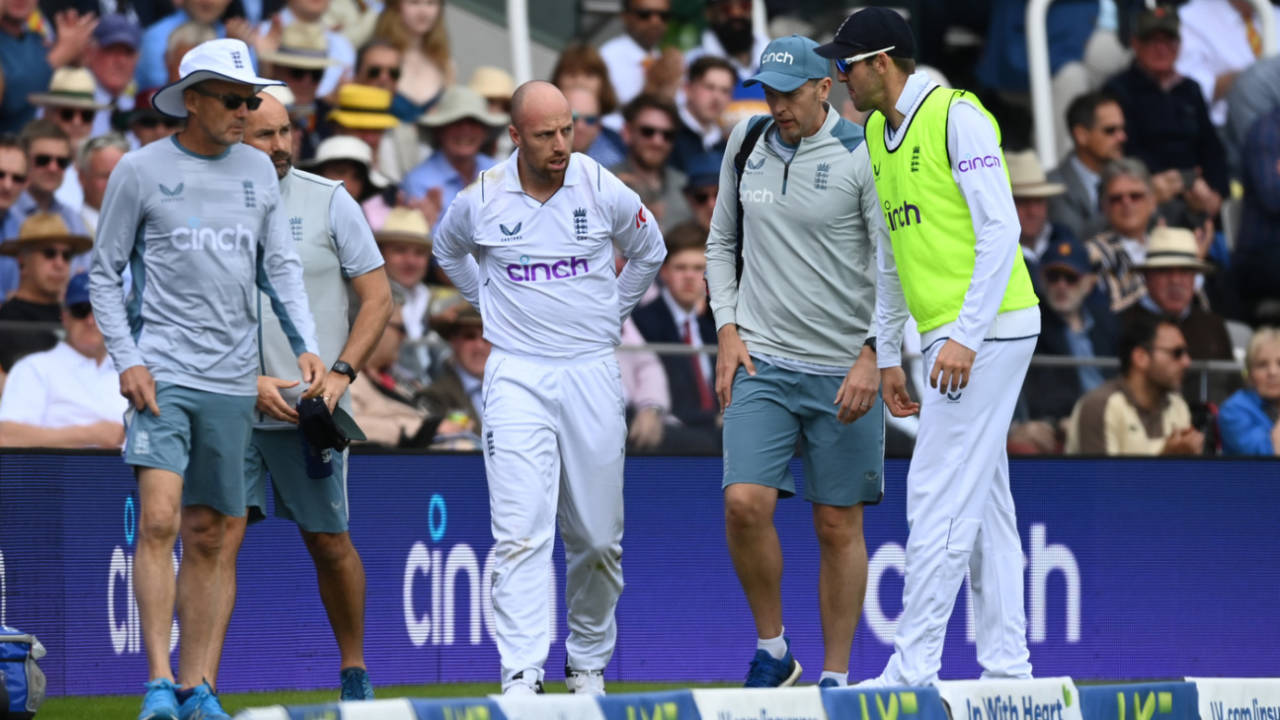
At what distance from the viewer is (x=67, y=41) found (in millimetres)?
11672

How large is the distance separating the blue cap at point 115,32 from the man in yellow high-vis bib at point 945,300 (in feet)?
18.7

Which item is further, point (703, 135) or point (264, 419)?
point (703, 135)

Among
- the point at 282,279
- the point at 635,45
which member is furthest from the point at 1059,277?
the point at 282,279

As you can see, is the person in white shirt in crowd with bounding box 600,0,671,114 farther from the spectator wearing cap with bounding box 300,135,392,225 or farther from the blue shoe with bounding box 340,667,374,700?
the blue shoe with bounding box 340,667,374,700

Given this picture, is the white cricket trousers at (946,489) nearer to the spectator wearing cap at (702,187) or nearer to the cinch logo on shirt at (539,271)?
the cinch logo on shirt at (539,271)

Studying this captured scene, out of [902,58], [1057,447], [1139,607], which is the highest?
[902,58]

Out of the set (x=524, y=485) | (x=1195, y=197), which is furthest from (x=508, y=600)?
(x=1195, y=197)

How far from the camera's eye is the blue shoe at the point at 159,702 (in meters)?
6.88

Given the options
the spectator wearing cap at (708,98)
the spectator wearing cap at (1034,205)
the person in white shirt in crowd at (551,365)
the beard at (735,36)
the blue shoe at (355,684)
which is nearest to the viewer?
the person in white shirt in crowd at (551,365)

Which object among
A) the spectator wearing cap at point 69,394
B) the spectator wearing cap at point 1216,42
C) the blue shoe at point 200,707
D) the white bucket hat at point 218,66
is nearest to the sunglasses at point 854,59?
the white bucket hat at point 218,66

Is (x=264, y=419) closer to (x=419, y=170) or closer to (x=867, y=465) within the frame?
(x=867, y=465)

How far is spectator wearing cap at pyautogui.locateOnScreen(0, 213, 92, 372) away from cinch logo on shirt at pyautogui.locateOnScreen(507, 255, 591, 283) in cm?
317

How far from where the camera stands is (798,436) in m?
8.21

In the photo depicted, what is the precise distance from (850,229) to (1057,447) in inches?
141
